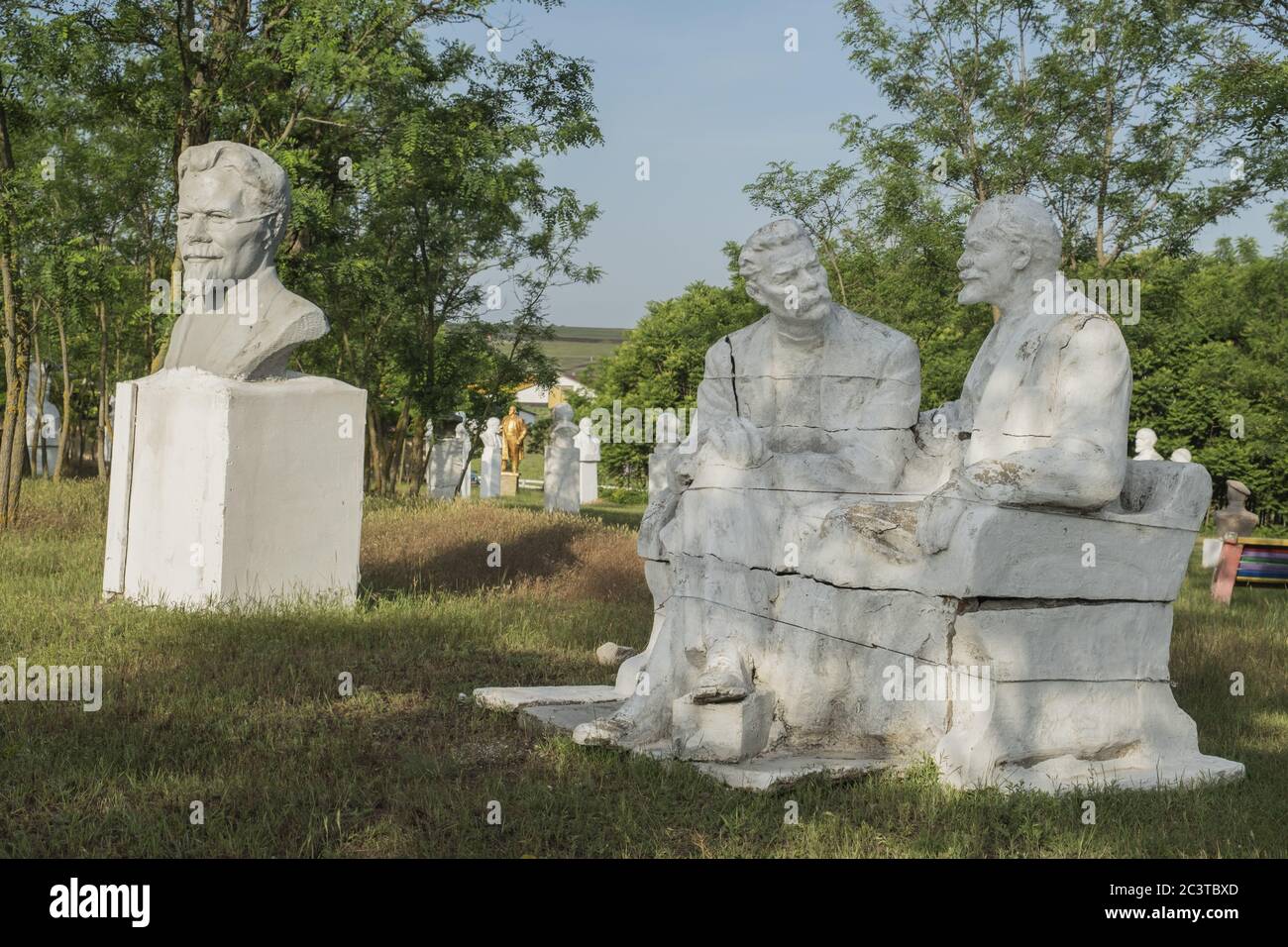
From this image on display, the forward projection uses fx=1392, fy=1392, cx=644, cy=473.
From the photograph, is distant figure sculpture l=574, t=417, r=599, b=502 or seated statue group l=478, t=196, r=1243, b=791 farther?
distant figure sculpture l=574, t=417, r=599, b=502

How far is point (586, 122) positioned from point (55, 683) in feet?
30.1

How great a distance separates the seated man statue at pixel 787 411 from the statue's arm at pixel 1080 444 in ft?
2.54

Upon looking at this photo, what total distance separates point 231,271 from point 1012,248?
5070 mm

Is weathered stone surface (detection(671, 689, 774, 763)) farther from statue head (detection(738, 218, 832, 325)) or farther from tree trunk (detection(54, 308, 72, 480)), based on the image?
tree trunk (detection(54, 308, 72, 480))

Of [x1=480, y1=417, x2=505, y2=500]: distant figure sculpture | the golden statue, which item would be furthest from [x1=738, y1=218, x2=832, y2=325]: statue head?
the golden statue

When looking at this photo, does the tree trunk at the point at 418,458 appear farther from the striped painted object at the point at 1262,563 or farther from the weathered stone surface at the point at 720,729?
the weathered stone surface at the point at 720,729

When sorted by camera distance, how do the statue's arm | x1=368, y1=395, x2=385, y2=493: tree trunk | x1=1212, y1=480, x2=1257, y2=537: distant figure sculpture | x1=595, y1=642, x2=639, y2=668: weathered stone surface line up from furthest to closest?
x1=368, y1=395, x2=385, y2=493: tree trunk < x1=1212, y1=480, x2=1257, y2=537: distant figure sculpture < x1=595, y1=642, x2=639, y2=668: weathered stone surface < the statue's arm

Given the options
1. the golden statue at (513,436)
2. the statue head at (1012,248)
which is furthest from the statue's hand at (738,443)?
the golden statue at (513,436)

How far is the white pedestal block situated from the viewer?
817cm

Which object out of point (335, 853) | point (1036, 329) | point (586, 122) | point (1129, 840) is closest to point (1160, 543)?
point (1036, 329)

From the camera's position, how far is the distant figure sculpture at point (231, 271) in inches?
334

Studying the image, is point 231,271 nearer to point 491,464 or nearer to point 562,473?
point 562,473

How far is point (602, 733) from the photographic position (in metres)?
5.32

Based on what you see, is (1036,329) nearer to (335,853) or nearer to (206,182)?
(335,853)
